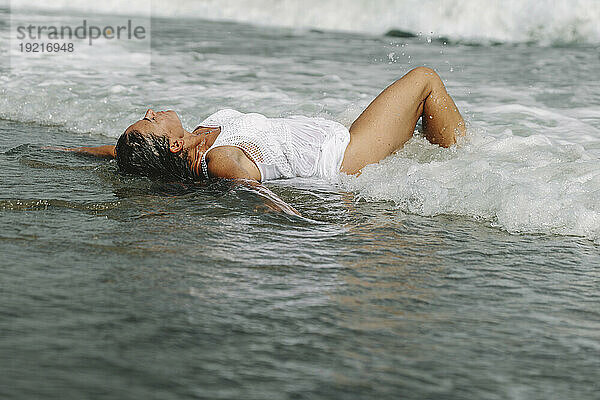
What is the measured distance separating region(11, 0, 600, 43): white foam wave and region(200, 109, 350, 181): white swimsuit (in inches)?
320

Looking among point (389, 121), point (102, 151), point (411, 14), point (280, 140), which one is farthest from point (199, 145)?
point (411, 14)

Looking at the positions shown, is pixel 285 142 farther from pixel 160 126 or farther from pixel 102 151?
pixel 102 151

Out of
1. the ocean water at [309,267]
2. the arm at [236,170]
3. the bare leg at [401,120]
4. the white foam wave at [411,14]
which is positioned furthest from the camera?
the white foam wave at [411,14]

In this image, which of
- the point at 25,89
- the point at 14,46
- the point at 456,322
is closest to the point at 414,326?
the point at 456,322

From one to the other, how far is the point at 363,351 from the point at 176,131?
2.24m

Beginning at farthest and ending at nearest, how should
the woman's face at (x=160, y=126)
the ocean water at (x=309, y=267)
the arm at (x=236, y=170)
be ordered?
1. the woman's face at (x=160, y=126)
2. the arm at (x=236, y=170)
3. the ocean water at (x=309, y=267)

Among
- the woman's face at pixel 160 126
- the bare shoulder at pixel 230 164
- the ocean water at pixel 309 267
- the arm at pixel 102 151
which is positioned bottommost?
the ocean water at pixel 309 267

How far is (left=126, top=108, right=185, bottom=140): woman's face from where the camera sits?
12.8 feet

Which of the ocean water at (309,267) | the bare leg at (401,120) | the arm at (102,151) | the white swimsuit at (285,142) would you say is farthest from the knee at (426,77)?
the arm at (102,151)

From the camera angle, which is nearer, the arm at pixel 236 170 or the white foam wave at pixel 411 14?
the arm at pixel 236 170

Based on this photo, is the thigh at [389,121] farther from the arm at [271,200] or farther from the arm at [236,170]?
the arm at [271,200]

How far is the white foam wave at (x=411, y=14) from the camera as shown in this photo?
37.4ft

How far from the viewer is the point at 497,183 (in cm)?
375

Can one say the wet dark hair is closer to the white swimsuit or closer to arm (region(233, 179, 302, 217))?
the white swimsuit
